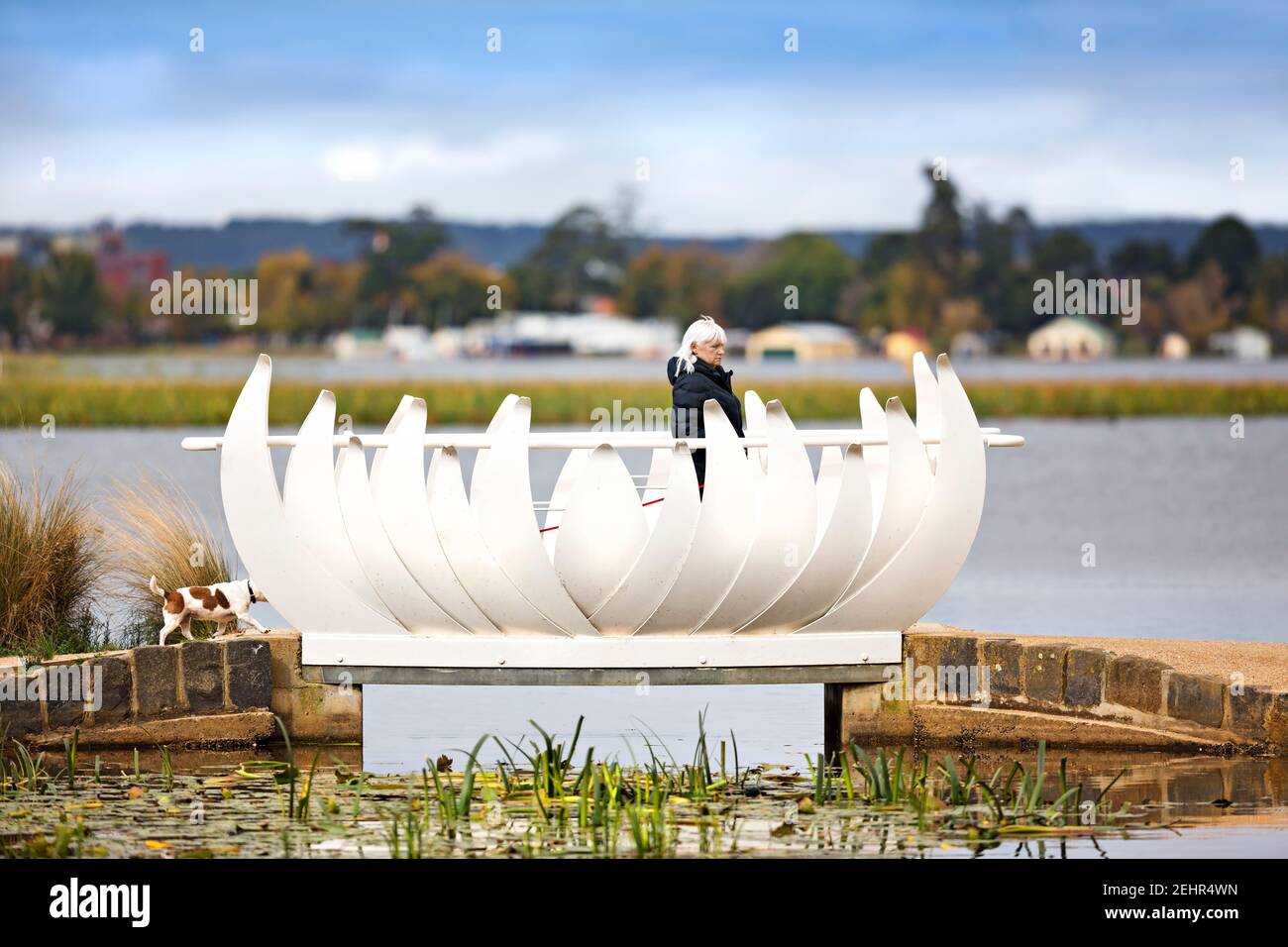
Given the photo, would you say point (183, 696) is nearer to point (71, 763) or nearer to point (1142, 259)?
point (71, 763)

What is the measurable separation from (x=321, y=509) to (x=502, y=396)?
3451cm

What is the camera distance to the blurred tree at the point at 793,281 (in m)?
107

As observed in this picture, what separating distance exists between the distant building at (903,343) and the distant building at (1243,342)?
42.8 ft

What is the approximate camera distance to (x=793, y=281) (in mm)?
106438

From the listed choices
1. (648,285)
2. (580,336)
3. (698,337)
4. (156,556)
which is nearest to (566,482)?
(698,337)

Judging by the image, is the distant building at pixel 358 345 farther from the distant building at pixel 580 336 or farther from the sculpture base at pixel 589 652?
the sculpture base at pixel 589 652
